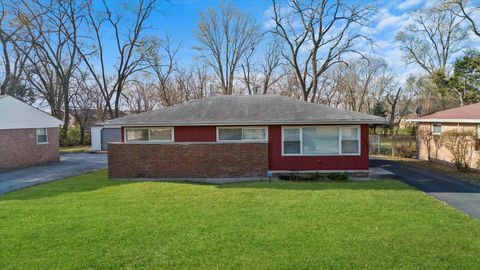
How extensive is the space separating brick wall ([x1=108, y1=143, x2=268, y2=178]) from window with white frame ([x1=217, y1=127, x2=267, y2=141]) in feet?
1.73

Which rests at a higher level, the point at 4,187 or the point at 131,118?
the point at 131,118

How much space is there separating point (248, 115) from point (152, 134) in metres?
4.14

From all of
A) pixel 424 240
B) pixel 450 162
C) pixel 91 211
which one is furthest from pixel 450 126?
pixel 91 211

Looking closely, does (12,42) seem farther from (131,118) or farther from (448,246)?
(448,246)

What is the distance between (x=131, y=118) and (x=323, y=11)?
75.0 ft

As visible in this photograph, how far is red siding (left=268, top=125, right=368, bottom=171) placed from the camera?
36.8 feet

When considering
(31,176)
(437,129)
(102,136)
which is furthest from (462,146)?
(102,136)

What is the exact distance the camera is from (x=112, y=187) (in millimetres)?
9930

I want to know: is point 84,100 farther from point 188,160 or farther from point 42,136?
point 188,160

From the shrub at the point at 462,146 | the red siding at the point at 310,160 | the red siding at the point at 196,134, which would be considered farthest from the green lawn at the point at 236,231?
the shrub at the point at 462,146

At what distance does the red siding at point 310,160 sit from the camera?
11.2 m

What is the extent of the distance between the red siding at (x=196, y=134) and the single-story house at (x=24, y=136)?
10612 millimetres

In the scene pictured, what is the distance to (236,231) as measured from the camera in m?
5.39

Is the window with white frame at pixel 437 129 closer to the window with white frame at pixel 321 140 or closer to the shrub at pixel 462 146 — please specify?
the shrub at pixel 462 146
